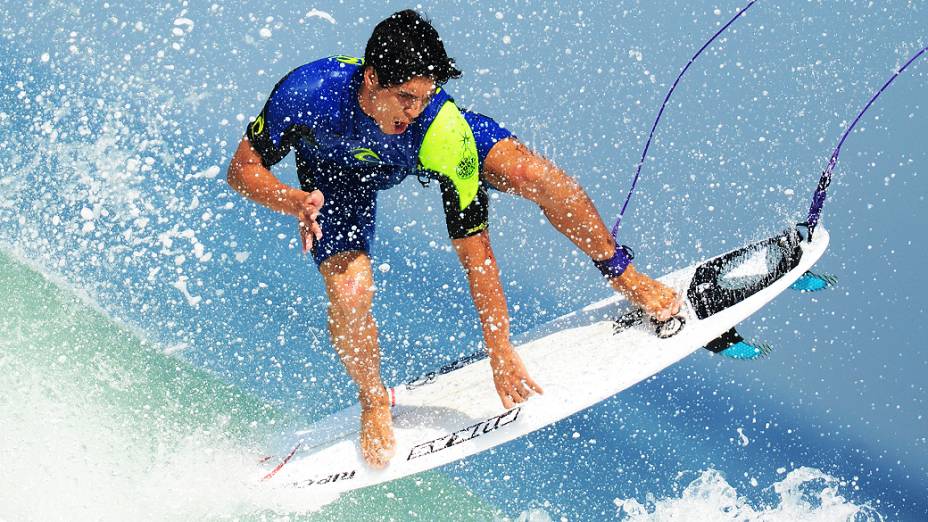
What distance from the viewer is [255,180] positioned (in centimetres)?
177

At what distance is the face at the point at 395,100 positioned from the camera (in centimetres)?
161

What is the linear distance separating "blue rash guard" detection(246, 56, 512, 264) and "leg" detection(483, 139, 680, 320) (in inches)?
1.3

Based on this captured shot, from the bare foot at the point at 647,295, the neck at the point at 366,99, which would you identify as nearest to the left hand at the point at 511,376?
the bare foot at the point at 647,295

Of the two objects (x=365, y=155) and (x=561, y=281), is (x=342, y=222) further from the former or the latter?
(x=561, y=281)

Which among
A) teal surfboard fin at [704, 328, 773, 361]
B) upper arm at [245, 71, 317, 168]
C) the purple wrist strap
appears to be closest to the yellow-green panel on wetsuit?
upper arm at [245, 71, 317, 168]

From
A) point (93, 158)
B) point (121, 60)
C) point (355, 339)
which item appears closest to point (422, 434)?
point (355, 339)

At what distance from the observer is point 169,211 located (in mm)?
3090

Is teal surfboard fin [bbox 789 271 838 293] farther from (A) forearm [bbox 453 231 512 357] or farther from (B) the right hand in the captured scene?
(B) the right hand

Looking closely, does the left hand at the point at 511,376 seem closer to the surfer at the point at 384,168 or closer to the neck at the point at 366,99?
the surfer at the point at 384,168

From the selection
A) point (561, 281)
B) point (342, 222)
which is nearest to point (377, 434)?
point (342, 222)

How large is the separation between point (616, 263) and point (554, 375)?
0.90 feet

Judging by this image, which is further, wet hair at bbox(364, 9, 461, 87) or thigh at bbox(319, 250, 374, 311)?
thigh at bbox(319, 250, 374, 311)

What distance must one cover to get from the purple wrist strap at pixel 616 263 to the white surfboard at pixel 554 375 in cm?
16

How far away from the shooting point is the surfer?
63.7 inches
